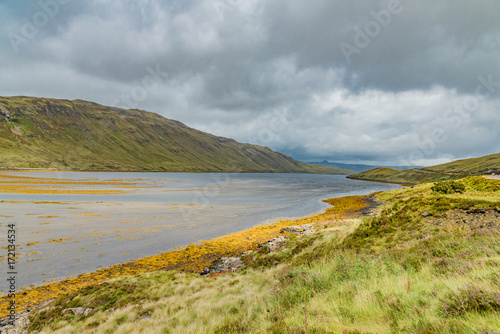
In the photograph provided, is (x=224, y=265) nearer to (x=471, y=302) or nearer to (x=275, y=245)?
(x=275, y=245)

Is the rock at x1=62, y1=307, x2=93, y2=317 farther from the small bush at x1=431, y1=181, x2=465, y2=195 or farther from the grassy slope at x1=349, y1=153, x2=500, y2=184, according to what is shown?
the grassy slope at x1=349, y1=153, x2=500, y2=184

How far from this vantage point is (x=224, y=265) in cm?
1609

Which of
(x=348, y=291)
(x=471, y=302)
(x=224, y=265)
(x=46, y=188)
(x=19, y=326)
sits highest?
(x=471, y=302)

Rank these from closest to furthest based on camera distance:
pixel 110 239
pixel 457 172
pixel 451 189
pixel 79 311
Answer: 1. pixel 79 311
2. pixel 110 239
3. pixel 451 189
4. pixel 457 172

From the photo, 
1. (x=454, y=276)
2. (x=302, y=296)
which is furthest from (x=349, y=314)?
(x=454, y=276)

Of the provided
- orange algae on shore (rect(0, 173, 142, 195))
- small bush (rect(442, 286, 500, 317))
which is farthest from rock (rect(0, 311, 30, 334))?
orange algae on shore (rect(0, 173, 142, 195))

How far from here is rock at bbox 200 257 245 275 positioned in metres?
15.4

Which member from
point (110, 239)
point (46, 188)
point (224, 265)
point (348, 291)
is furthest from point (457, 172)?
point (46, 188)

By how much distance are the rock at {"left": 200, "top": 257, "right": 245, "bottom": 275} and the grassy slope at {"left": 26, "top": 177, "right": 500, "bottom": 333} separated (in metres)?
0.87

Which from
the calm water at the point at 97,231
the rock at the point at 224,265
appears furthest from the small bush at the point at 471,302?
the calm water at the point at 97,231

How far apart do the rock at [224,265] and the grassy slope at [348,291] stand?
87cm

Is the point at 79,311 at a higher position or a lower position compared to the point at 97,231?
higher

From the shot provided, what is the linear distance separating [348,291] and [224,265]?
11218 mm

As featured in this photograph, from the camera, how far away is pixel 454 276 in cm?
569
